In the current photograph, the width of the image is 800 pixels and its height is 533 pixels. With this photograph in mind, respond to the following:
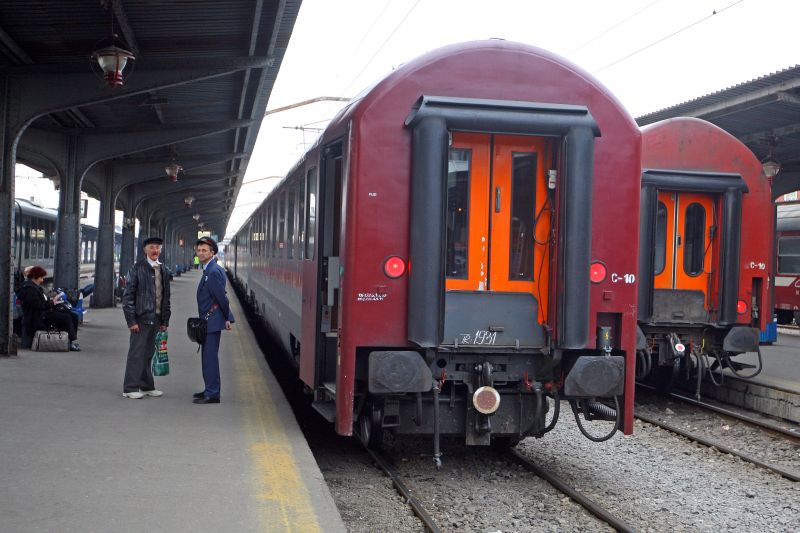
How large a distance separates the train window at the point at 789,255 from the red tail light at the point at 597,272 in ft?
64.0

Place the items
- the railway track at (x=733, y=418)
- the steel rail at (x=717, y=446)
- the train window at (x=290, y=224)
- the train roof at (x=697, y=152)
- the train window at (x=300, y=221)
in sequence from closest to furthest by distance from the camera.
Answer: the steel rail at (x=717, y=446), the railway track at (x=733, y=418), the train window at (x=300, y=221), the train window at (x=290, y=224), the train roof at (x=697, y=152)

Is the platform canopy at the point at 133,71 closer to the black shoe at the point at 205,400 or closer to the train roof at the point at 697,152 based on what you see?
the black shoe at the point at 205,400

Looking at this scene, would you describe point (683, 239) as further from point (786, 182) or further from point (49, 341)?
point (786, 182)

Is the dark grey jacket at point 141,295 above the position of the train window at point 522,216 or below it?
below

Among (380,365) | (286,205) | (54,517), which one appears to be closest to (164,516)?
(54,517)

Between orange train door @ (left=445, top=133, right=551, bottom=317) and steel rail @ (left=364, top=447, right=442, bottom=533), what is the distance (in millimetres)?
1556

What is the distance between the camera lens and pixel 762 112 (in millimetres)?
15242

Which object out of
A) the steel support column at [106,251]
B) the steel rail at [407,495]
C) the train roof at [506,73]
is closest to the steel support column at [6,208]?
the steel rail at [407,495]

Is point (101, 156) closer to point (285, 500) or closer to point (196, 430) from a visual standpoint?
point (196, 430)

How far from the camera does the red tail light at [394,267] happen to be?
6.29 meters

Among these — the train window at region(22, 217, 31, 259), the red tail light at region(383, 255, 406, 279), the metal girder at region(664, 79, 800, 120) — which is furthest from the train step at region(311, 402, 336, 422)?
the train window at region(22, 217, 31, 259)

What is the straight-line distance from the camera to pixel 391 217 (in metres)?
6.28

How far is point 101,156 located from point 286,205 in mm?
8081

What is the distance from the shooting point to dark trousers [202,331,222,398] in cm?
827
